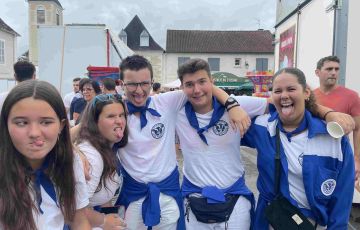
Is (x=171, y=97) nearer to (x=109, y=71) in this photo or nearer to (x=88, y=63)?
(x=109, y=71)

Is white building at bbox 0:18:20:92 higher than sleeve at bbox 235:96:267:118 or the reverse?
higher

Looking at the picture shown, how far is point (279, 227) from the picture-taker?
2396 mm

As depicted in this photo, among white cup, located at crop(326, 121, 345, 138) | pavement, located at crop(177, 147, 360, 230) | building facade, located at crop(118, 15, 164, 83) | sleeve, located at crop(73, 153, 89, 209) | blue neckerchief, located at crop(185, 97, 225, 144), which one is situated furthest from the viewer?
building facade, located at crop(118, 15, 164, 83)

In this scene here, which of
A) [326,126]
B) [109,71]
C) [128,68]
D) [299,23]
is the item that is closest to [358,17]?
[299,23]

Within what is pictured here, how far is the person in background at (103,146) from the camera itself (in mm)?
2385

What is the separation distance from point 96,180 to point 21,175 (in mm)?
569

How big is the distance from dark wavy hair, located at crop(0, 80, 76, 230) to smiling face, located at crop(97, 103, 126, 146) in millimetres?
547

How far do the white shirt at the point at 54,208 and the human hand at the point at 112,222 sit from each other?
435 millimetres

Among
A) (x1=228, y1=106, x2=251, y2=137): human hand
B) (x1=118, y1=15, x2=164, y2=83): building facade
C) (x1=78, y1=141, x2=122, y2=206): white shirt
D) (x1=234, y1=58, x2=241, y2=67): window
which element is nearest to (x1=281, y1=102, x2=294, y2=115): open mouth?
(x1=228, y1=106, x2=251, y2=137): human hand

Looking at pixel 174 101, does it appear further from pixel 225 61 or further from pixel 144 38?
pixel 144 38

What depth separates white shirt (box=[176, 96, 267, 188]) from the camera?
2725 mm

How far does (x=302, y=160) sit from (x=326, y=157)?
15 cm

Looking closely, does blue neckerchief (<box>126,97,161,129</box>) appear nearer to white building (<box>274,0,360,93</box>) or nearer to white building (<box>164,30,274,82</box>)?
white building (<box>274,0,360,93</box>)

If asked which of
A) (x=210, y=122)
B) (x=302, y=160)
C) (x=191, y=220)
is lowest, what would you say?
(x=191, y=220)
